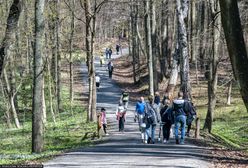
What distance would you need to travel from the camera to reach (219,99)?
38.4 meters

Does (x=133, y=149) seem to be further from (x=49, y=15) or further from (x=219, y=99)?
(x=219, y=99)

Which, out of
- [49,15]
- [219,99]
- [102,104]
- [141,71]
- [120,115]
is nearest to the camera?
[120,115]

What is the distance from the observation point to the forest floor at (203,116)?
50.5ft

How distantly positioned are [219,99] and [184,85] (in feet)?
46.9

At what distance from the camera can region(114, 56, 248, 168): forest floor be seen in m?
15.4

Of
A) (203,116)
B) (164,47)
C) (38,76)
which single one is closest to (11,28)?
(38,76)

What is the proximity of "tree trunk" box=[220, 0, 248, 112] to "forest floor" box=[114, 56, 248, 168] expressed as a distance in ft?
14.9

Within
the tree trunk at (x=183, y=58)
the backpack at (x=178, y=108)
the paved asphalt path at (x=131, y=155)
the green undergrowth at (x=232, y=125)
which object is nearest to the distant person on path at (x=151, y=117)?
the paved asphalt path at (x=131, y=155)

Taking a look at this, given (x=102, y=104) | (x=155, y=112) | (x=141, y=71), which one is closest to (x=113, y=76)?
(x=141, y=71)

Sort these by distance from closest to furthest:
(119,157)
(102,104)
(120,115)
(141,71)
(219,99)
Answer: (119,157) → (120,115) → (219,99) → (102,104) → (141,71)

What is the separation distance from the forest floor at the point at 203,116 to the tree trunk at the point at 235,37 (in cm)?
454

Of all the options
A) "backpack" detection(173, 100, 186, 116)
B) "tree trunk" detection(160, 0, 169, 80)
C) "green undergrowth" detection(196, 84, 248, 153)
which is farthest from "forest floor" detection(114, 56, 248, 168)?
"backpack" detection(173, 100, 186, 116)

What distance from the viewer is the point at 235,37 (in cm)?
1038

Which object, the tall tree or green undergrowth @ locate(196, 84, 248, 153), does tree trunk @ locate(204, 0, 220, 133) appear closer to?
green undergrowth @ locate(196, 84, 248, 153)
